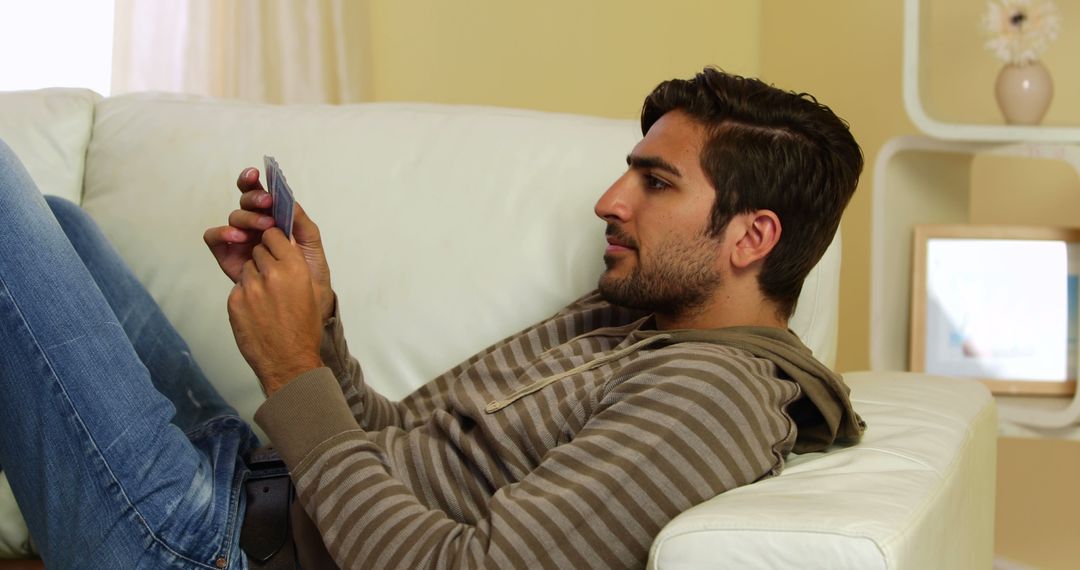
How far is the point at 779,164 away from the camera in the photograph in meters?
1.22

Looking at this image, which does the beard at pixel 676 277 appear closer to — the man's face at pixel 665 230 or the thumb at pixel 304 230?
the man's face at pixel 665 230

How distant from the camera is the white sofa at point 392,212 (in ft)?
4.80

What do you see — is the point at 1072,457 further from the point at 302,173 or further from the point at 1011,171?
the point at 302,173

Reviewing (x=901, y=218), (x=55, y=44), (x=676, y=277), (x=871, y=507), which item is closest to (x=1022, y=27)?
(x=901, y=218)

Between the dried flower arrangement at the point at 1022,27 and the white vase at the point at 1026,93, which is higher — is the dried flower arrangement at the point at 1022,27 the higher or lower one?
the higher one

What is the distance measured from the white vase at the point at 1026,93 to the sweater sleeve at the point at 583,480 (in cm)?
128

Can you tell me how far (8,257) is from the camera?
3.56 ft

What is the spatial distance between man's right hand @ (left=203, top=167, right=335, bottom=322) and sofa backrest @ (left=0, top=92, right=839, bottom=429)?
0.55 ft

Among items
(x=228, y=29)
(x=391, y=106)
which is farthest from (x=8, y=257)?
(x=228, y=29)

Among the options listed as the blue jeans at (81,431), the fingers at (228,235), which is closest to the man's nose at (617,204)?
the fingers at (228,235)

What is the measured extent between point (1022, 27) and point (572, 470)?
5.10 ft

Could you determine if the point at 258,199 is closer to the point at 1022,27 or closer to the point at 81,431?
the point at 81,431

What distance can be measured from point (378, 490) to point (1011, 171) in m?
1.84

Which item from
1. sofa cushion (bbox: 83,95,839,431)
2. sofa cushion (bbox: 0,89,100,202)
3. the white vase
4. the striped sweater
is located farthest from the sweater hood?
the white vase
